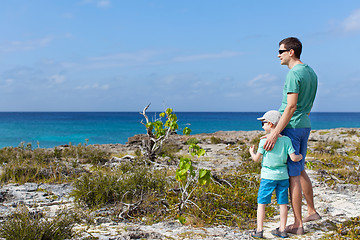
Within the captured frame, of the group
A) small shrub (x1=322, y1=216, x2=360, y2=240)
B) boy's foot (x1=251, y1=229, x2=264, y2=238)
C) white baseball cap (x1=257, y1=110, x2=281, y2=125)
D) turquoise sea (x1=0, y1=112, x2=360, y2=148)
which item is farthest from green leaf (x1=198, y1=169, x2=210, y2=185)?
turquoise sea (x1=0, y1=112, x2=360, y2=148)

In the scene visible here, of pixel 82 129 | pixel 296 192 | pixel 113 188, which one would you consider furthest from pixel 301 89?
pixel 82 129

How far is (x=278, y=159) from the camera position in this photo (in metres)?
4.28

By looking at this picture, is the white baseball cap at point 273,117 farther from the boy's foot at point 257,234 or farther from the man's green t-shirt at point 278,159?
the boy's foot at point 257,234

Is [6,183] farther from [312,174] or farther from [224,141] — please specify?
[224,141]

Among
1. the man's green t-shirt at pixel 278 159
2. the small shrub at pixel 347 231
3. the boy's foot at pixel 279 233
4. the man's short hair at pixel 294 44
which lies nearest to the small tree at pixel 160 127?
the man's green t-shirt at pixel 278 159

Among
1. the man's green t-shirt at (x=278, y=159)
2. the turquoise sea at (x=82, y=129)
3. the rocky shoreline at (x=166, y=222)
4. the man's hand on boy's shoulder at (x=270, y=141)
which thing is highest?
the man's hand on boy's shoulder at (x=270, y=141)

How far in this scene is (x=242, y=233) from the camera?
473 centimetres

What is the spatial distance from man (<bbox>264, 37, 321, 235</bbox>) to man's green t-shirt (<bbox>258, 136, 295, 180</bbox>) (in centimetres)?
9

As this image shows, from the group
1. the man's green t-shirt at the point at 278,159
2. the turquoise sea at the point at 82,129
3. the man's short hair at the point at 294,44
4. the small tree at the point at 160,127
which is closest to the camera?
the man's green t-shirt at the point at 278,159

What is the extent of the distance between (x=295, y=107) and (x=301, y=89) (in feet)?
0.99

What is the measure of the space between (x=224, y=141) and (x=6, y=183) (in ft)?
40.7

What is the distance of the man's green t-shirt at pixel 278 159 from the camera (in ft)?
14.0

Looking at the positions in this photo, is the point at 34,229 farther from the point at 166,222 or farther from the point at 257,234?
the point at 257,234

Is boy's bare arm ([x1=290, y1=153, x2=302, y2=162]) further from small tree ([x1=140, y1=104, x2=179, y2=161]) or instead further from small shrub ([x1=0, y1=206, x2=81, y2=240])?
small tree ([x1=140, y1=104, x2=179, y2=161])
